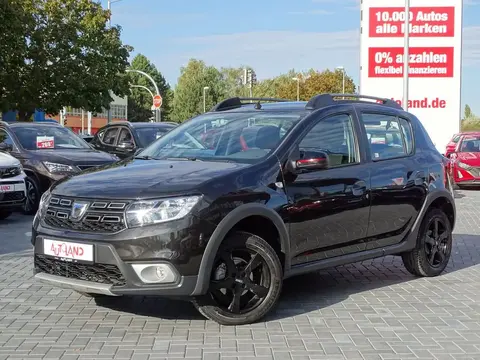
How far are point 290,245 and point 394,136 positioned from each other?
214 centimetres

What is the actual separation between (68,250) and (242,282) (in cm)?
131

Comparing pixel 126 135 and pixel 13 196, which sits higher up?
pixel 126 135

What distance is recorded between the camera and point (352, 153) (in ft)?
22.7

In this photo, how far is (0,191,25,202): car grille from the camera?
37.9 ft

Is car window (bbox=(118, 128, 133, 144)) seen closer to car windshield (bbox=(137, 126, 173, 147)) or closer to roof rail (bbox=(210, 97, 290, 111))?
car windshield (bbox=(137, 126, 173, 147))

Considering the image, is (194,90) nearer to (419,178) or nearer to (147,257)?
(419,178)

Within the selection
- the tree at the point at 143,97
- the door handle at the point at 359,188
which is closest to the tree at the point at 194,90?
the tree at the point at 143,97

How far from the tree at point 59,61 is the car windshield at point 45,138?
1731cm

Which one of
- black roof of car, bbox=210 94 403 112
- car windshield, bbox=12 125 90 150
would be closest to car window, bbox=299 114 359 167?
black roof of car, bbox=210 94 403 112

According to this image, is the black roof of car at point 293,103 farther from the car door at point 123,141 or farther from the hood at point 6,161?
the car door at point 123,141

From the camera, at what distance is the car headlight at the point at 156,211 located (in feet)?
17.6

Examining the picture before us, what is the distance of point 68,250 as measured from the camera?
18.4 feet

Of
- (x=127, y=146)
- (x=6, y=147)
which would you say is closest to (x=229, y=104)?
(x=127, y=146)

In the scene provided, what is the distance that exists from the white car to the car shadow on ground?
17.8 ft
